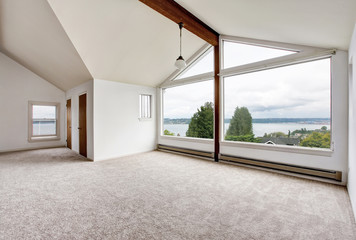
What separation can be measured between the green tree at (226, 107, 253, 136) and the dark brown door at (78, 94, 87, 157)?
418cm

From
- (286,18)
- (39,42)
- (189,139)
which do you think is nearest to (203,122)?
(189,139)

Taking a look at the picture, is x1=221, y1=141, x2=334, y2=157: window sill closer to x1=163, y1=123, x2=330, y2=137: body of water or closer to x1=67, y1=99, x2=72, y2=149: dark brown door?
x1=163, y1=123, x2=330, y2=137: body of water

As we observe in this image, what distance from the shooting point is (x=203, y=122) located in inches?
287

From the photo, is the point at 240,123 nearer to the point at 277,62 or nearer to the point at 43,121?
the point at 277,62

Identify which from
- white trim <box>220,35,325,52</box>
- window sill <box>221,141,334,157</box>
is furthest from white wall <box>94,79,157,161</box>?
white trim <box>220,35,325,52</box>

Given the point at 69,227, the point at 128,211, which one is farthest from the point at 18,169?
the point at 128,211

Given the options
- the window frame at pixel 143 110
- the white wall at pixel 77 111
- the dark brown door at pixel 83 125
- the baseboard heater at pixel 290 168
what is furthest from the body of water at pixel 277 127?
the dark brown door at pixel 83 125

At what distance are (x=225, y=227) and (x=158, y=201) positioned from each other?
0.99 m

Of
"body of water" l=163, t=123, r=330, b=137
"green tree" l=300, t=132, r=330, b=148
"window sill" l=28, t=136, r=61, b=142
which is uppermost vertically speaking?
"body of water" l=163, t=123, r=330, b=137

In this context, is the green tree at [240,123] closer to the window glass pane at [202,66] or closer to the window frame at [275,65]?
the window frame at [275,65]

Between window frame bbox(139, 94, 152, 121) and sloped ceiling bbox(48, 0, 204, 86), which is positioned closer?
sloped ceiling bbox(48, 0, 204, 86)

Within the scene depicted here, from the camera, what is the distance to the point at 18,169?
4.02 metres

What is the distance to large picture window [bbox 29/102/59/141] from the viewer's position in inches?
259

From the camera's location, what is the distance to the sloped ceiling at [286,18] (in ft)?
6.99
